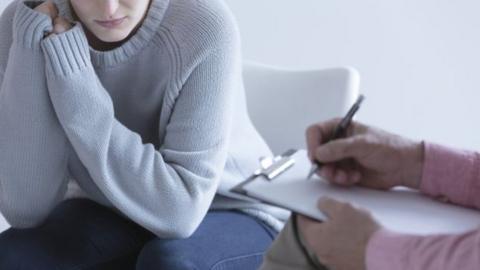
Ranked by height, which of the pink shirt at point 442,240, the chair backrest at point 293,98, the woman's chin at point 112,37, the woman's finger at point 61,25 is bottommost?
the chair backrest at point 293,98

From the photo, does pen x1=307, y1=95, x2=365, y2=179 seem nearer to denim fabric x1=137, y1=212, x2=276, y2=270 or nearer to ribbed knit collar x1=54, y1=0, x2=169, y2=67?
denim fabric x1=137, y1=212, x2=276, y2=270

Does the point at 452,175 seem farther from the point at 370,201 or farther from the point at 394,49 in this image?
the point at 394,49

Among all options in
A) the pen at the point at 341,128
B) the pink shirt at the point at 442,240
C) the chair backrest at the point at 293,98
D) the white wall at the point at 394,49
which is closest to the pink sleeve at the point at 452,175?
the pink shirt at the point at 442,240

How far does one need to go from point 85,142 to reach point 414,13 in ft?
4.36

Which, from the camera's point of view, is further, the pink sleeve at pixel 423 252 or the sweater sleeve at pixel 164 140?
the sweater sleeve at pixel 164 140

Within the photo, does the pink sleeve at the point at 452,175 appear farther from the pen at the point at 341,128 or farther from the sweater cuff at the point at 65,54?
the sweater cuff at the point at 65,54

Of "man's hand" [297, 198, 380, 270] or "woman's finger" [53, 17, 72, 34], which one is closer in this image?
"man's hand" [297, 198, 380, 270]

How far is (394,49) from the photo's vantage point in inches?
80.7

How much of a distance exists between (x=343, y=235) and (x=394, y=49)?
1.43m

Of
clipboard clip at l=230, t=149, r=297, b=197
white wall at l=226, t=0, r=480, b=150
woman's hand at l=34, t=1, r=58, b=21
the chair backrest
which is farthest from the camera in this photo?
white wall at l=226, t=0, r=480, b=150

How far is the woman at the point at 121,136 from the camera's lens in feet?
3.48

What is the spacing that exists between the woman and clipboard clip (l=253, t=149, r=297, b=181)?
0.22 metres

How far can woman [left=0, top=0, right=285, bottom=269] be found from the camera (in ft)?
3.48

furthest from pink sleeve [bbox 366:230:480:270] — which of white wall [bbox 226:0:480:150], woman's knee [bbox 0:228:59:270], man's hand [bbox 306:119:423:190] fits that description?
white wall [bbox 226:0:480:150]
